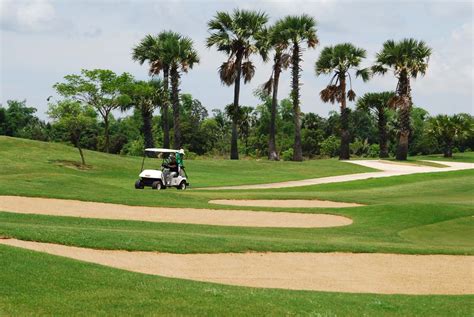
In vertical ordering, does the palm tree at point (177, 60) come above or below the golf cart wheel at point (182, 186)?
above

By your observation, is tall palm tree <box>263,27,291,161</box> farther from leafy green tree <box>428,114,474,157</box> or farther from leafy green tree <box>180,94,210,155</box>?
leafy green tree <box>180,94,210,155</box>

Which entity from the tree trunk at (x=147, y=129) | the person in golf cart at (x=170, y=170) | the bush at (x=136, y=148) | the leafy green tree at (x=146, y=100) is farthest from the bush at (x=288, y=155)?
the person in golf cart at (x=170, y=170)

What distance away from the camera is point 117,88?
2133 inches

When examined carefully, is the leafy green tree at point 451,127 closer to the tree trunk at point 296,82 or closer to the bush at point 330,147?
the tree trunk at point 296,82

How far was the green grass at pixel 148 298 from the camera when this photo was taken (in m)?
9.84

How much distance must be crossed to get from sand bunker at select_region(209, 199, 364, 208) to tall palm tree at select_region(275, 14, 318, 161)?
28.5 meters

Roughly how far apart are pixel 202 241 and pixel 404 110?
43694 millimetres

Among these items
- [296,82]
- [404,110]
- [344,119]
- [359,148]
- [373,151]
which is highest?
[296,82]

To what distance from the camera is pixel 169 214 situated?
24.6 m

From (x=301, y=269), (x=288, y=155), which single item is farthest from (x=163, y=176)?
(x=288, y=155)

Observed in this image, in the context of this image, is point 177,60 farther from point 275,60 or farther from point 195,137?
point 195,137

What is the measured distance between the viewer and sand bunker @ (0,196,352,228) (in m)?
23.3

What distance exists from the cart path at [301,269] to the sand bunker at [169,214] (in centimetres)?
681

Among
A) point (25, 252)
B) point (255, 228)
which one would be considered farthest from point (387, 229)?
point (25, 252)
